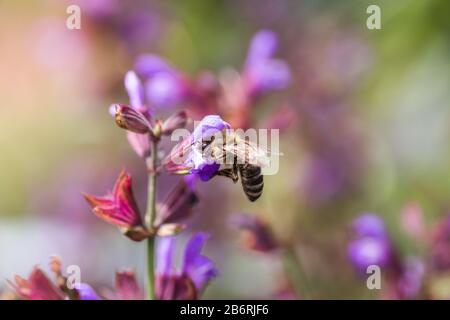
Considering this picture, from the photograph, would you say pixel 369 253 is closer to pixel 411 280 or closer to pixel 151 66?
pixel 411 280

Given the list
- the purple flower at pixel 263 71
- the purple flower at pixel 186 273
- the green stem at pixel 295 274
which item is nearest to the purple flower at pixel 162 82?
the purple flower at pixel 263 71

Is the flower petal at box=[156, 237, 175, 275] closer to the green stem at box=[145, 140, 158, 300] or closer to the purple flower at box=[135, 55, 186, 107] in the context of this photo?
the green stem at box=[145, 140, 158, 300]

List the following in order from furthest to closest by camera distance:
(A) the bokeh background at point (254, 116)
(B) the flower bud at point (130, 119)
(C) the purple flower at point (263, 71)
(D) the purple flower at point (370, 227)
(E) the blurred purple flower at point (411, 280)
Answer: (A) the bokeh background at point (254, 116) → (C) the purple flower at point (263, 71) → (D) the purple flower at point (370, 227) → (E) the blurred purple flower at point (411, 280) → (B) the flower bud at point (130, 119)

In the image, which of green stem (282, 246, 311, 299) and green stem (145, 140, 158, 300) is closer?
green stem (145, 140, 158, 300)

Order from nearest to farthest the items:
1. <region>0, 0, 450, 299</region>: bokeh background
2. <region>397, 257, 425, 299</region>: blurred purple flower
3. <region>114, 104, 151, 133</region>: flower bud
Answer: <region>114, 104, 151, 133</region>: flower bud
<region>397, 257, 425, 299</region>: blurred purple flower
<region>0, 0, 450, 299</region>: bokeh background

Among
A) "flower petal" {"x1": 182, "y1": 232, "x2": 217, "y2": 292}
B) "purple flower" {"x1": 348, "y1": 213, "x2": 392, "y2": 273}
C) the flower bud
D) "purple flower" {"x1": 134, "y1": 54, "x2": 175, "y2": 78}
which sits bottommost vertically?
"flower petal" {"x1": 182, "y1": 232, "x2": 217, "y2": 292}

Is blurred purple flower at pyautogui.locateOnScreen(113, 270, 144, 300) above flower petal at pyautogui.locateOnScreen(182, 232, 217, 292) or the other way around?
the other way around

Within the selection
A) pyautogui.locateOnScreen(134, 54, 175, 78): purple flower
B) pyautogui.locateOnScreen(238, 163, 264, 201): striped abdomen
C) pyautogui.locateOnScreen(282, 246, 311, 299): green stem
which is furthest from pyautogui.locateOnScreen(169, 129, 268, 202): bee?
pyautogui.locateOnScreen(134, 54, 175, 78): purple flower

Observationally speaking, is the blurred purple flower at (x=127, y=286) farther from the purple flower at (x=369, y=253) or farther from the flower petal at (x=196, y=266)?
the purple flower at (x=369, y=253)

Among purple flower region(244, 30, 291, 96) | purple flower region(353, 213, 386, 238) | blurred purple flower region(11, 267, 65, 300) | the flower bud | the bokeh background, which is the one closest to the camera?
the flower bud
